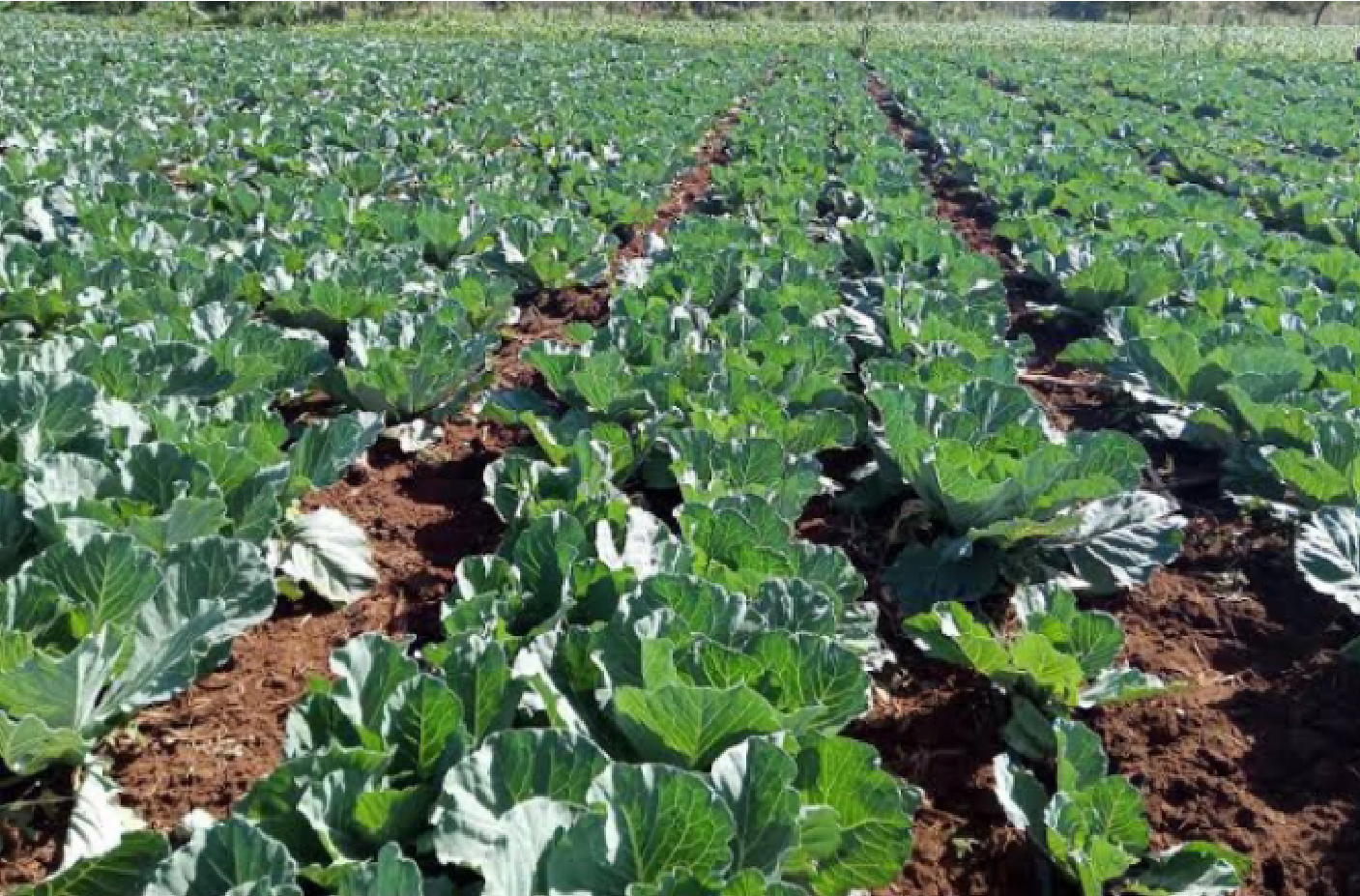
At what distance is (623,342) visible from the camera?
5.12 metres

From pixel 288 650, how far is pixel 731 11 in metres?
58.6

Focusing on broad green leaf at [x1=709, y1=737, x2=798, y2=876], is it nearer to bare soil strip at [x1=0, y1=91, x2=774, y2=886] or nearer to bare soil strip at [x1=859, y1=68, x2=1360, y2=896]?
bare soil strip at [x1=859, y1=68, x2=1360, y2=896]

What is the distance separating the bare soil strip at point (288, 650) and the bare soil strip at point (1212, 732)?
172cm

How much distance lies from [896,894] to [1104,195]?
866cm

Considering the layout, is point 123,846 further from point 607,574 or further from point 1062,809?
point 1062,809

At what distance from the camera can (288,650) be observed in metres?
3.43

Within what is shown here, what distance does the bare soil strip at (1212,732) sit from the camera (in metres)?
2.77

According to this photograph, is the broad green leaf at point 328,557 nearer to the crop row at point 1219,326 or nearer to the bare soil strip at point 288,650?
the bare soil strip at point 288,650

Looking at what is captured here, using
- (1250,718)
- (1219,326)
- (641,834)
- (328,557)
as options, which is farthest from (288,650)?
(1219,326)

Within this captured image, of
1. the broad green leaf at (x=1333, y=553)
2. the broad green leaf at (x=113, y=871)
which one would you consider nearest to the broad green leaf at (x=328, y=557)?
the broad green leaf at (x=113, y=871)

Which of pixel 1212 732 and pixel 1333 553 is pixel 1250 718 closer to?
pixel 1212 732

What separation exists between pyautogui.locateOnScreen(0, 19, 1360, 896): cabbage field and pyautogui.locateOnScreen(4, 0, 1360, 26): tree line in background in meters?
31.3

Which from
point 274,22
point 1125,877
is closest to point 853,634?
point 1125,877

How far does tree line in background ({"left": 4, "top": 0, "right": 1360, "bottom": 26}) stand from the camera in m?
42.5
